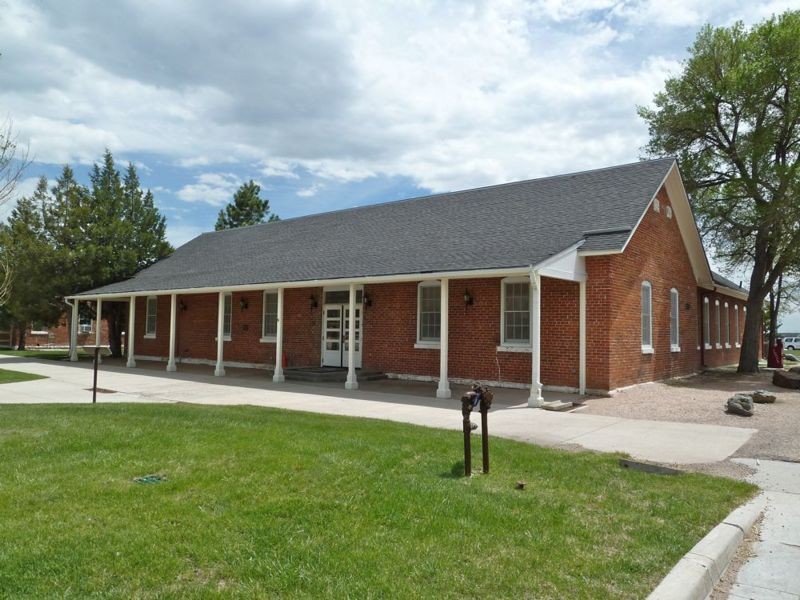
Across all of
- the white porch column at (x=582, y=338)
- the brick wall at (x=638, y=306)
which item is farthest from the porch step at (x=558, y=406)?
the brick wall at (x=638, y=306)

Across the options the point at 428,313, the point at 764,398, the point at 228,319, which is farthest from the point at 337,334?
the point at 764,398

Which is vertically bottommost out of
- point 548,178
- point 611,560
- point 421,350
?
point 611,560

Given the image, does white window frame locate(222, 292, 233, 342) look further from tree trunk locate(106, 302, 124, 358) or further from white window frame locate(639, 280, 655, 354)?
white window frame locate(639, 280, 655, 354)

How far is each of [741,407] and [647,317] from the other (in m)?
5.42

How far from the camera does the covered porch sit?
13727 millimetres

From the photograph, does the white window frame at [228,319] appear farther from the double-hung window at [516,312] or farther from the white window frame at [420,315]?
the double-hung window at [516,312]

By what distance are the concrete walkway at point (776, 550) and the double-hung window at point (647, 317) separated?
31.5ft

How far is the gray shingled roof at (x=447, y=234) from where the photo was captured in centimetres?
1402

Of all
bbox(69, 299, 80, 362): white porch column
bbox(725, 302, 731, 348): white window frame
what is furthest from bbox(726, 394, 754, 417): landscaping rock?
bbox(69, 299, 80, 362): white porch column

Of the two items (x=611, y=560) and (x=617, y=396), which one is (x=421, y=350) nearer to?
(x=617, y=396)

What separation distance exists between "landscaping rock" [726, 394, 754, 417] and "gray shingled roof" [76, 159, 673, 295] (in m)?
3.90

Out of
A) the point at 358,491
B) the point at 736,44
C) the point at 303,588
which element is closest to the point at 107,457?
the point at 358,491

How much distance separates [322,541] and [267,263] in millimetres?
17318

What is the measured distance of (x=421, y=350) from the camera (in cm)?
1644
